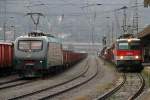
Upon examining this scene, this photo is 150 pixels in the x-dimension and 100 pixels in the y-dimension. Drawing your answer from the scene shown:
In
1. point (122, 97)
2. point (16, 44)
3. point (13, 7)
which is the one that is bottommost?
point (122, 97)

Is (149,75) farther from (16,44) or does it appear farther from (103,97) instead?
(103,97)

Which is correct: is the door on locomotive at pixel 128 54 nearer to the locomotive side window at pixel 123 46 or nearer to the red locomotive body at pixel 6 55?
the locomotive side window at pixel 123 46

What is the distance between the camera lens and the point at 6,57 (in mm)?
37062

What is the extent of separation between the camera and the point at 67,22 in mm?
111250

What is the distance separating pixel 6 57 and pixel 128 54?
35.8 feet

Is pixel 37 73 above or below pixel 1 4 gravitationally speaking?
below

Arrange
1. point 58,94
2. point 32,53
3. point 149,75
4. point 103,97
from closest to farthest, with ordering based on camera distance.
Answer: point 103,97, point 58,94, point 149,75, point 32,53

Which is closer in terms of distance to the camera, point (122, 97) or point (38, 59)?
point (122, 97)

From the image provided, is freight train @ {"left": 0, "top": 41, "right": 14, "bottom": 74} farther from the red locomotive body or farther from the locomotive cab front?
A: the locomotive cab front

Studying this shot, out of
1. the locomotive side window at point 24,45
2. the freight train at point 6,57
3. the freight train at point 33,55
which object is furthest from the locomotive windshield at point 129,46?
the locomotive side window at point 24,45

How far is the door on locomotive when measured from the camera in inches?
1665

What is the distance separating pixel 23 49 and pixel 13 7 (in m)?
38.2

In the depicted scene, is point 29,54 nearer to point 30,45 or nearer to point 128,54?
point 30,45

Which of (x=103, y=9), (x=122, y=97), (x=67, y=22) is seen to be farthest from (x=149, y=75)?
(x=67, y=22)
